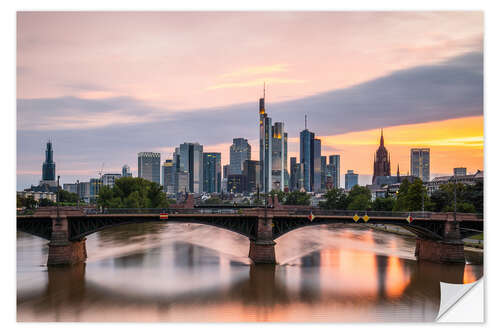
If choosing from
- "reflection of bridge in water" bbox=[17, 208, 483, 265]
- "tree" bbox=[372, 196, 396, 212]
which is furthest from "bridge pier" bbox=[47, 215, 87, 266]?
"tree" bbox=[372, 196, 396, 212]

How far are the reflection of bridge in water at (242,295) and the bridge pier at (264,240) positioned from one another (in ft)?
11.4

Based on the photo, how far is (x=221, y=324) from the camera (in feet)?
73.5

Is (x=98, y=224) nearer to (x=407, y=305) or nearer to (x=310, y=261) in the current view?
(x=310, y=261)

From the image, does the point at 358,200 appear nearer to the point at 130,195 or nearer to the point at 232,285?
the point at 130,195

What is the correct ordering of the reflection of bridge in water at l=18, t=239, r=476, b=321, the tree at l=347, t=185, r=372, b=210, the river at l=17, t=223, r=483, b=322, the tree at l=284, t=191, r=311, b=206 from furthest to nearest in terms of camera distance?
the tree at l=284, t=191, r=311, b=206, the tree at l=347, t=185, r=372, b=210, the reflection of bridge in water at l=18, t=239, r=476, b=321, the river at l=17, t=223, r=483, b=322

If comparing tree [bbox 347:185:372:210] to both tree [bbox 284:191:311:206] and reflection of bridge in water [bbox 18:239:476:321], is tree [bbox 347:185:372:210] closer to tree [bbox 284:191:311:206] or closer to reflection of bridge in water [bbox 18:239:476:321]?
tree [bbox 284:191:311:206]

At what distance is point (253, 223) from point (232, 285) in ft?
27.3

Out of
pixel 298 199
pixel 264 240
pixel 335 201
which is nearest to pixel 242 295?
pixel 264 240

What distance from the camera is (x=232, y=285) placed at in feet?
104

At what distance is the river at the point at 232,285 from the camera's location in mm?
25719

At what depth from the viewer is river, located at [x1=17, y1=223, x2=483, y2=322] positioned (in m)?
25.7

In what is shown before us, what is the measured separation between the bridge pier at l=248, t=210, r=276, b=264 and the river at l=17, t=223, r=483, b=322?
1.06 m
